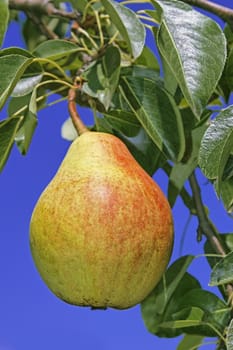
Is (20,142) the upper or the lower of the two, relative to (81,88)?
lower

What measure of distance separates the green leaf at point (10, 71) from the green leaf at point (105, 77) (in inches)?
5.9

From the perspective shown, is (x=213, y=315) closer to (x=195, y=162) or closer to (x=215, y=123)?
(x=195, y=162)

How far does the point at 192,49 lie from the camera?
3.72ft

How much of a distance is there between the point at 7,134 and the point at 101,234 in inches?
15.5

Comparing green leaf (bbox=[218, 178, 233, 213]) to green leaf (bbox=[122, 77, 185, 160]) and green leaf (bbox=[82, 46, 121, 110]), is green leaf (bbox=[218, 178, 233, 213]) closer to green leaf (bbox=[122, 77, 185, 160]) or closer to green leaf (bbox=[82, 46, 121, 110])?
green leaf (bbox=[122, 77, 185, 160])

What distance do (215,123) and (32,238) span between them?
0.32 m

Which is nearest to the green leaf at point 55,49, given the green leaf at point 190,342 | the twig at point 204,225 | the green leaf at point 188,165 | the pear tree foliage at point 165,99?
the pear tree foliage at point 165,99

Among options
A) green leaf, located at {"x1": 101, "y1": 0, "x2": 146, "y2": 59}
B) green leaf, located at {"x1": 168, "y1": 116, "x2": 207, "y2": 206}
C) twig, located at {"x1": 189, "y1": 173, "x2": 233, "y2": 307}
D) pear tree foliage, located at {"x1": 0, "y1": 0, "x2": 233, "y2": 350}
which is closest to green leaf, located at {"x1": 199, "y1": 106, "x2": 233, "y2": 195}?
pear tree foliage, located at {"x1": 0, "y1": 0, "x2": 233, "y2": 350}

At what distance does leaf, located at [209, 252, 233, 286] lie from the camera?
49.5 inches

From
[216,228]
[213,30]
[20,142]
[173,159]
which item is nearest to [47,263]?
[173,159]

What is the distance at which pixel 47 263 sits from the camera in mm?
1188

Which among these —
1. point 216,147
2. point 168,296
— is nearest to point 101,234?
point 216,147

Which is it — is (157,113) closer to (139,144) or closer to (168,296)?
(139,144)

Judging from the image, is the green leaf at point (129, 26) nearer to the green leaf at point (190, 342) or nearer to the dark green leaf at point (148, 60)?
the dark green leaf at point (148, 60)
